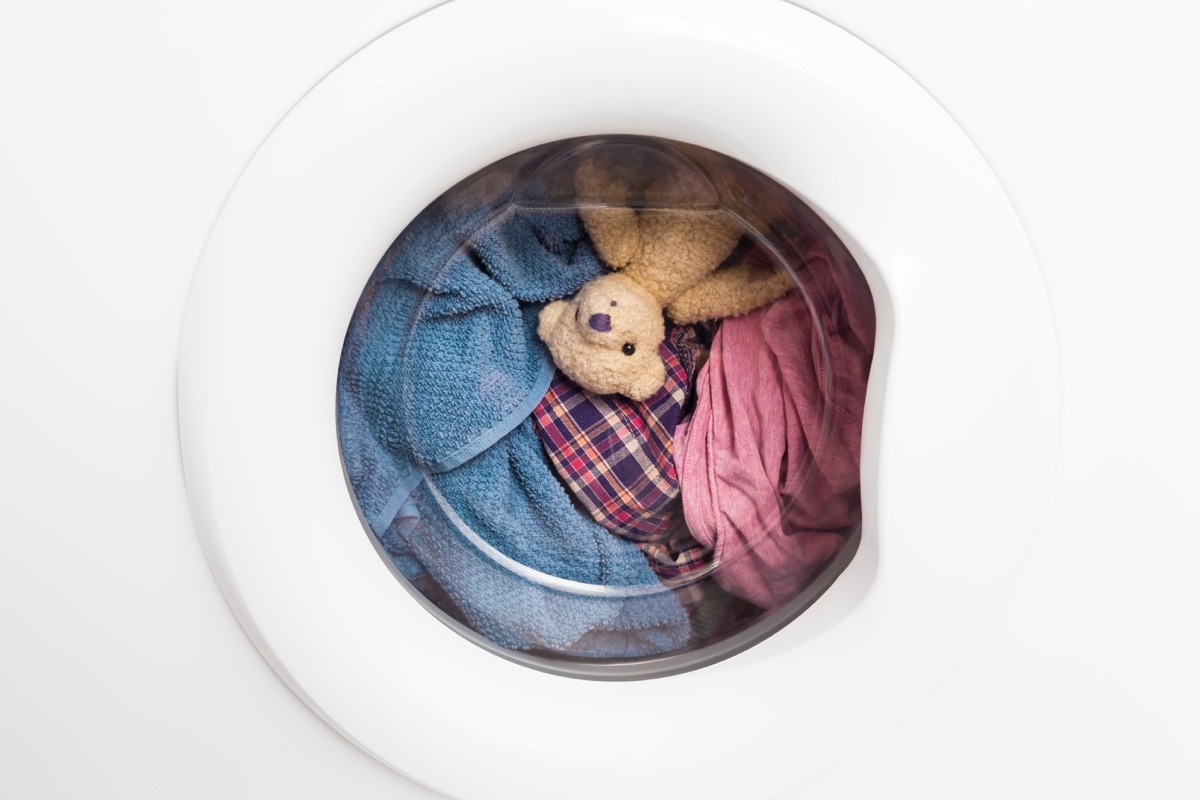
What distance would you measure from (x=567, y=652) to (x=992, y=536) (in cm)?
29

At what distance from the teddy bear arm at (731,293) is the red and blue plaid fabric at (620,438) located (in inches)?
1.3

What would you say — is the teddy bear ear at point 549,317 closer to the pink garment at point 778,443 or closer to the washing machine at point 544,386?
the washing machine at point 544,386

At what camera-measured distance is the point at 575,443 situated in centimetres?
56

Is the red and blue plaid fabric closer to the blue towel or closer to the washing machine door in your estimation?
the blue towel

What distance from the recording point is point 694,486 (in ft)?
1.85

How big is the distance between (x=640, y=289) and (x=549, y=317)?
0.06 metres

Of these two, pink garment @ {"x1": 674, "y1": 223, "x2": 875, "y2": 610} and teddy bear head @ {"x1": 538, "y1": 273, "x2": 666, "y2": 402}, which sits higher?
teddy bear head @ {"x1": 538, "y1": 273, "x2": 666, "y2": 402}

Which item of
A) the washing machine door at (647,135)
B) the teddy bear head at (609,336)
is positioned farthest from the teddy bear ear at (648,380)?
the washing machine door at (647,135)

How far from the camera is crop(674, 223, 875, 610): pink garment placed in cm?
50

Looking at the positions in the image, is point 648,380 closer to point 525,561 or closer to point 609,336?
point 609,336

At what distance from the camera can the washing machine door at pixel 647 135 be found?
1.16 feet

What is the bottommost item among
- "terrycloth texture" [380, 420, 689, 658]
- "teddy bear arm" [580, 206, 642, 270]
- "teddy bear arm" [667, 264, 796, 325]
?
"terrycloth texture" [380, 420, 689, 658]

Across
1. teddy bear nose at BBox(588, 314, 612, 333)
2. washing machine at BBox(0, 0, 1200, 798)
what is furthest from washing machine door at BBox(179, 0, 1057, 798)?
teddy bear nose at BBox(588, 314, 612, 333)

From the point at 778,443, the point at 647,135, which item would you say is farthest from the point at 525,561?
the point at 647,135
